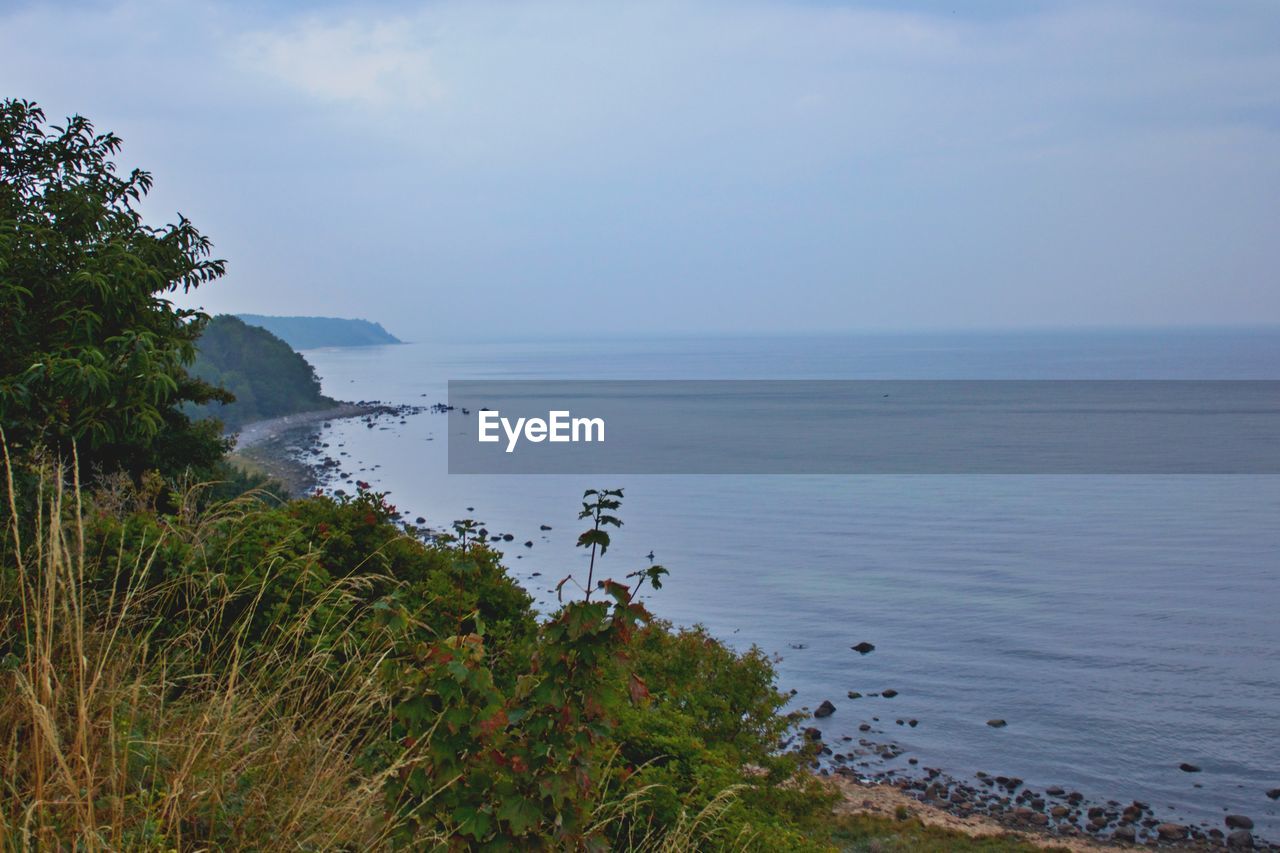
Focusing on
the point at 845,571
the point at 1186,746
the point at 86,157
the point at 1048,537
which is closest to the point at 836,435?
the point at 1048,537

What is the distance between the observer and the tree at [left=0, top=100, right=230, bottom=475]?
22.5 feet

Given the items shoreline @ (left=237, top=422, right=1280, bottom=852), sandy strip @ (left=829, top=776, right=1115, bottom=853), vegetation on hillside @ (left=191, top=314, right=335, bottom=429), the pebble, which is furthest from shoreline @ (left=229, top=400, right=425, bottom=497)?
the pebble

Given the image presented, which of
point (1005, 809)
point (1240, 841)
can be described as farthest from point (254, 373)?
point (1240, 841)

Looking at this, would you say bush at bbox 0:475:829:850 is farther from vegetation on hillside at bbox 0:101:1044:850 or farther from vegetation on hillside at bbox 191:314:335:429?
vegetation on hillside at bbox 191:314:335:429

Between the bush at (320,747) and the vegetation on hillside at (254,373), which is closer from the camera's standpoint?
the bush at (320,747)

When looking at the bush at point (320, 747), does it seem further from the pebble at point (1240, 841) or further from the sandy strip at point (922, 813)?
the pebble at point (1240, 841)

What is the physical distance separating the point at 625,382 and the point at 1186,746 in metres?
161

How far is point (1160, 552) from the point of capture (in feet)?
167

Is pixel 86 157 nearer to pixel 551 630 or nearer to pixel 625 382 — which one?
pixel 551 630

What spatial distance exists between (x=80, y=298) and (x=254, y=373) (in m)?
126

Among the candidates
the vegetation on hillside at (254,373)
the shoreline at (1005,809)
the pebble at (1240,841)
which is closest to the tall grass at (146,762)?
the shoreline at (1005,809)

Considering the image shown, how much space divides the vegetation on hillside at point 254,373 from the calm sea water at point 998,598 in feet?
164

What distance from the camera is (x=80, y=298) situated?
762cm

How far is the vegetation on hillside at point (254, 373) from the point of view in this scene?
117 m
